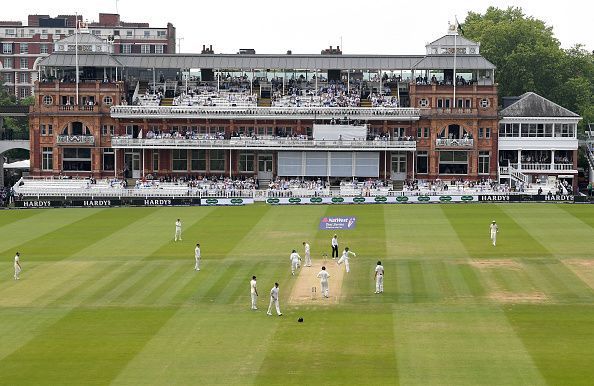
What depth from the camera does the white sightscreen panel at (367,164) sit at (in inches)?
3428

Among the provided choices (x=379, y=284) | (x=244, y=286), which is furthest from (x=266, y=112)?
(x=379, y=284)

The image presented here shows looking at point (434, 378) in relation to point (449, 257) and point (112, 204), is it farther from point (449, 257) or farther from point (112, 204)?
point (112, 204)

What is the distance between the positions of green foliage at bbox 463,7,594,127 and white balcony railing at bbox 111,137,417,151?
26111 millimetres

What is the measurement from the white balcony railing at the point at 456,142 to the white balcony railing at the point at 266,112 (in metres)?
2.61

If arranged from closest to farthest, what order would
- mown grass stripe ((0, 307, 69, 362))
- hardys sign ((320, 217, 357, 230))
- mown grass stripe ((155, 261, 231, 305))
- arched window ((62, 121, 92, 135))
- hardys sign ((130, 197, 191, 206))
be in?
mown grass stripe ((0, 307, 69, 362)), mown grass stripe ((155, 261, 231, 305)), hardys sign ((320, 217, 357, 230)), hardys sign ((130, 197, 191, 206)), arched window ((62, 121, 92, 135))

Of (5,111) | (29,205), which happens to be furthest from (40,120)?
(29,205)

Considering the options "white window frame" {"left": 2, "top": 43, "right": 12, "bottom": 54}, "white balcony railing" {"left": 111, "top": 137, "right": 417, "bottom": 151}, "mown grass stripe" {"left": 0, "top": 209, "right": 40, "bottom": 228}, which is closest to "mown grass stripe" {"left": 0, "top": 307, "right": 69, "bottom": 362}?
"mown grass stripe" {"left": 0, "top": 209, "right": 40, "bottom": 228}

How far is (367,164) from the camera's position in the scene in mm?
87188

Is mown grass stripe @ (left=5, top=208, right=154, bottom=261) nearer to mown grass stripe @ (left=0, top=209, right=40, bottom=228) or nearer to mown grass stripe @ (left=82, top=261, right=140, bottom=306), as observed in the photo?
mown grass stripe @ (left=0, top=209, right=40, bottom=228)

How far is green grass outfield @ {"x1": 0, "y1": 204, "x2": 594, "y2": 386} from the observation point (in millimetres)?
32050

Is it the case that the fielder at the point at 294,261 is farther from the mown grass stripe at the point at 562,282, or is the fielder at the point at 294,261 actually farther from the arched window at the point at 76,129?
the arched window at the point at 76,129

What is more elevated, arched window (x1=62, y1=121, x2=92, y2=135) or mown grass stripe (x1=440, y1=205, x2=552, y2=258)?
arched window (x1=62, y1=121, x2=92, y2=135)

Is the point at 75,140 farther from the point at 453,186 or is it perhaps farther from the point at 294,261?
the point at 294,261

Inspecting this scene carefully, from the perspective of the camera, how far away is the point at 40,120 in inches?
3533
